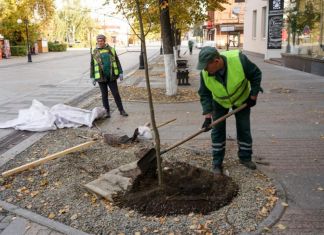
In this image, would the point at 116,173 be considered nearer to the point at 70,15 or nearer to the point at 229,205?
the point at 229,205

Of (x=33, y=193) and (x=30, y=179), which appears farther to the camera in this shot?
(x=30, y=179)

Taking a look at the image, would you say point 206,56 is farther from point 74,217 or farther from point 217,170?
point 74,217

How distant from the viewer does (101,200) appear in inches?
170

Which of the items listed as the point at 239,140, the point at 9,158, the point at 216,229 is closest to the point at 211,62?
the point at 239,140

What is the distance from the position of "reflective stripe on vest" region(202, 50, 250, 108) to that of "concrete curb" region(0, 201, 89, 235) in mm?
2133

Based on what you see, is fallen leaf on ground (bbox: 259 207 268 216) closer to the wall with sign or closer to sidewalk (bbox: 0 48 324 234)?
sidewalk (bbox: 0 48 324 234)

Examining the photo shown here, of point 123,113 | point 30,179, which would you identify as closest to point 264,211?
point 30,179

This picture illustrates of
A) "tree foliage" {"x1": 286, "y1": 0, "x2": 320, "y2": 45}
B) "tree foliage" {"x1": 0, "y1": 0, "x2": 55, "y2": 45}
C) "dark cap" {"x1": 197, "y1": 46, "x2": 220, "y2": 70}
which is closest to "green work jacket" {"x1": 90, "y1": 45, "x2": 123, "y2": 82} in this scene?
"dark cap" {"x1": 197, "y1": 46, "x2": 220, "y2": 70}

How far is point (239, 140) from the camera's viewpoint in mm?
5086

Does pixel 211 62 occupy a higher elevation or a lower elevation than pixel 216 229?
higher

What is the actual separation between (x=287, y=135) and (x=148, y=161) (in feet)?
9.96

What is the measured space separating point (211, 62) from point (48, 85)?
12225 mm

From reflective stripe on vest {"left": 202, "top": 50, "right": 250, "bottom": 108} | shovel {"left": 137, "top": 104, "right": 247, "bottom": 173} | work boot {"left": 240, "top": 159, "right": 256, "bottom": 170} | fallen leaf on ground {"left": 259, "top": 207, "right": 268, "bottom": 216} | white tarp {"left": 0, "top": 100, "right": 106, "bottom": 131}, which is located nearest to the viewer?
fallen leaf on ground {"left": 259, "top": 207, "right": 268, "bottom": 216}

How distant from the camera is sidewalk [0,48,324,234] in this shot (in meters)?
4.02
